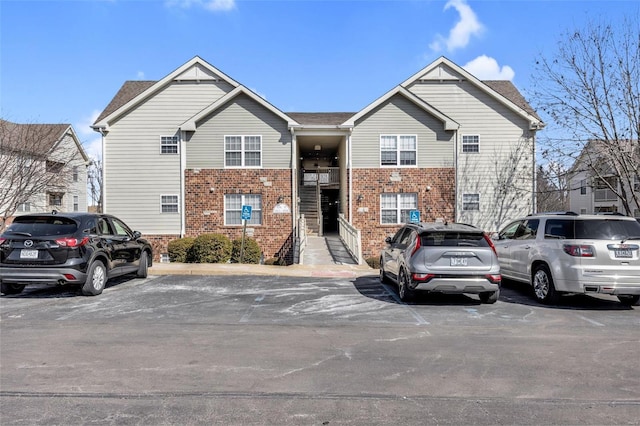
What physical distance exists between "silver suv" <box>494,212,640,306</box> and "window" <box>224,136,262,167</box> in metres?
14.0

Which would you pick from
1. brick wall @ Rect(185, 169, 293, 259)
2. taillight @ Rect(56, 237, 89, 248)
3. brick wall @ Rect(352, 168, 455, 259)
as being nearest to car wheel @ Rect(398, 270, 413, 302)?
taillight @ Rect(56, 237, 89, 248)

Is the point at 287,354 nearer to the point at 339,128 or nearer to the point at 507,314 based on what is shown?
the point at 507,314

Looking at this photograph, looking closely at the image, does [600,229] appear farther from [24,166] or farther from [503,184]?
[24,166]

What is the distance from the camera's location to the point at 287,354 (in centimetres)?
575

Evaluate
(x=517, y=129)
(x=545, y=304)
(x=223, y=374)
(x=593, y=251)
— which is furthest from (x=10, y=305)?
(x=517, y=129)

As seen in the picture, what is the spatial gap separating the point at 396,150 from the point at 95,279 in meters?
14.9

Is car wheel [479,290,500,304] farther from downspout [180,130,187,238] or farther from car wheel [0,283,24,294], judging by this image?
downspout [180,130,187,238]

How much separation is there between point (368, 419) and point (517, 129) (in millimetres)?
20870

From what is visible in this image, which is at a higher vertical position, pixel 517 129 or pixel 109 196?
pixel 517 129

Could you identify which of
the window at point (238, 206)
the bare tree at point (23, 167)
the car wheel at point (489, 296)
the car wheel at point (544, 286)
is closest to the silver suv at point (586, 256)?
the car wheel at point (544, 286)

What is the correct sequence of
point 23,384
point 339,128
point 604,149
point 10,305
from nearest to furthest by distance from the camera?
point 23,384, point 10,305, point 604,149, point 339,128

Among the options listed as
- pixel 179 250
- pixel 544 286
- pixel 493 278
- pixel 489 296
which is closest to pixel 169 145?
pixel 179 250

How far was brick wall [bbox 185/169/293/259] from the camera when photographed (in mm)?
21062

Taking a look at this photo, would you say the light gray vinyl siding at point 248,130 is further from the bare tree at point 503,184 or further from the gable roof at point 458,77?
the bare tree at point 503,184
